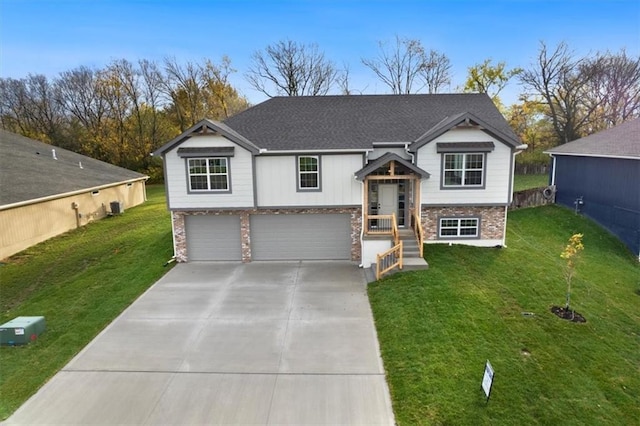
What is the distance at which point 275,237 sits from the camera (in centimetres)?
1677

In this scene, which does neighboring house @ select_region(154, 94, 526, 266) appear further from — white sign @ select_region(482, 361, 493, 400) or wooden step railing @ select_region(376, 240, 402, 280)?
white sign @ select_region(482, 361, 493, 400)

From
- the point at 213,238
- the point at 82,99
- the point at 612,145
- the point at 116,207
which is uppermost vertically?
the point at 82,99

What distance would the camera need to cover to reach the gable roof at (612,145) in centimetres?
1864

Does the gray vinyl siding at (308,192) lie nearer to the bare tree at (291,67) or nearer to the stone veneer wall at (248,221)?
the stone veneer wall at (248,221)

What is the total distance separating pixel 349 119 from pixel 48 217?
16410 millimetres

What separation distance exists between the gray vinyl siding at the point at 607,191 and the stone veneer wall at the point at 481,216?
6431 millimetres

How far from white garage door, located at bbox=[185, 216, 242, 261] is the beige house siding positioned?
28.3 feet

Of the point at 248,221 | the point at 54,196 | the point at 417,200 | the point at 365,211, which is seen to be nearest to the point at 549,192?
the point at 417,200

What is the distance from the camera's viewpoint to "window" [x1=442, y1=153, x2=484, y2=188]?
1584cm

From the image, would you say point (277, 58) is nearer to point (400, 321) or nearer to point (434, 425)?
point (400, 321)

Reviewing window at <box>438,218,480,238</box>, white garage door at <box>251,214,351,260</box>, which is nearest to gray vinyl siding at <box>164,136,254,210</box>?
white garage door at <box>251,214,351,260</box>

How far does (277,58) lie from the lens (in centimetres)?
4516

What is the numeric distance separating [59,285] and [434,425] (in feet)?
45.2

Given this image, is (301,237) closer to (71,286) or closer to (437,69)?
(71,286)
